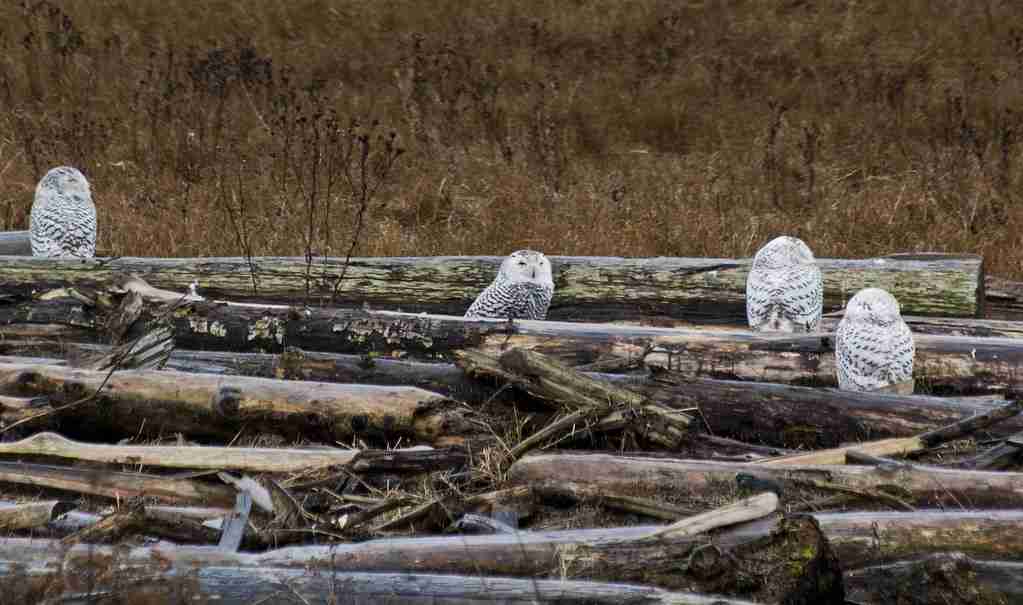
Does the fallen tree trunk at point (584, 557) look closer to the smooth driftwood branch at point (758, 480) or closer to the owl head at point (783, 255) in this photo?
the smooth driftwood branch at point (758, 480)

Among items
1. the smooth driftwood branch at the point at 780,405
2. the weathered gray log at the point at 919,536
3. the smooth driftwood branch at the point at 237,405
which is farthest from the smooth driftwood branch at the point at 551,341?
the weathered gray log at the point at 919,536

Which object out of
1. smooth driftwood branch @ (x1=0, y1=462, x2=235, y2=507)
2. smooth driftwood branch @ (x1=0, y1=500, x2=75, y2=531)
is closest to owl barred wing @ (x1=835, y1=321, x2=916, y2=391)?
smooth driftwood branch @ (x1=0, y1=462, x2=235, y2=507)

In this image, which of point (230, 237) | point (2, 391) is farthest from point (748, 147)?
point (2, 391)

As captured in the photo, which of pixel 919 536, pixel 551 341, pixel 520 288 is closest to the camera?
pixel 919 536

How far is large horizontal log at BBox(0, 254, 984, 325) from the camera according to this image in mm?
5410

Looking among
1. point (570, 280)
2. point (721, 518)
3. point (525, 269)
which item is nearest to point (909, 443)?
point (721, 518)

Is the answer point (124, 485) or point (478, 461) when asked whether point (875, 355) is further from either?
point (124, 485)

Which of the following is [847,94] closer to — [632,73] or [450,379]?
[632,73]

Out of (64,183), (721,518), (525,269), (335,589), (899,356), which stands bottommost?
(335,589)

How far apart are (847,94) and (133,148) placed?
6.90m

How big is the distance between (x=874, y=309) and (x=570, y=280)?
1932mm

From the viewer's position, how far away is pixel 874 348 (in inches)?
158

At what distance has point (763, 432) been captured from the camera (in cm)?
350

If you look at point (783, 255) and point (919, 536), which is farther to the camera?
point (783, 255)
